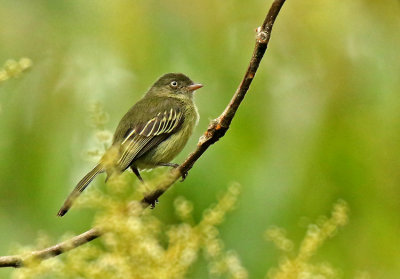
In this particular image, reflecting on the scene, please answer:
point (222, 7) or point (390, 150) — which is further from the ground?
point (222, 7)

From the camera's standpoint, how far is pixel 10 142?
396 centimetres

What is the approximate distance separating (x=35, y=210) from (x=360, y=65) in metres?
2.07

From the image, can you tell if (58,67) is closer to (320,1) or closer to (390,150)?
(320,1)

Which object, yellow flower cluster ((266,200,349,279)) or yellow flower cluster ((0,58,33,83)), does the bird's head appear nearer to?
yellow flower cluster ((266,200,349,279))

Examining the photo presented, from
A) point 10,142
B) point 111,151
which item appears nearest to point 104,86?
point 10,142

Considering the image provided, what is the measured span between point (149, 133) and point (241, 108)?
0.90 metres

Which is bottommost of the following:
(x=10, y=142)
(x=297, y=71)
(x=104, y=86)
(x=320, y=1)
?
(x=10, y=142)

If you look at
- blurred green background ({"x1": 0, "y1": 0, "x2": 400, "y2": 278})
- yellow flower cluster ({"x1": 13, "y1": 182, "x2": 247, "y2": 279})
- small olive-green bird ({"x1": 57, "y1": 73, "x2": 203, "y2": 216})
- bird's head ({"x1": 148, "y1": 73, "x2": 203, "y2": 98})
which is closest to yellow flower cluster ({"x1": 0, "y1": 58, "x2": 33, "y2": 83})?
yellow flower cluster ({"x1": 13, "y1": 182, "x2": 247, "y2": 279})

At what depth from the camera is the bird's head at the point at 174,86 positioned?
Result: 546 centimetres

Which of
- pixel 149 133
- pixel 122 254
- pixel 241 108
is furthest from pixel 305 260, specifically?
pixel 149 133

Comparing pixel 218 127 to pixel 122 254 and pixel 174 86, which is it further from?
pixel 174 86

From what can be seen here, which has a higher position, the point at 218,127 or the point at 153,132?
the point at 153,132

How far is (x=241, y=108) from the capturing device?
156 inches

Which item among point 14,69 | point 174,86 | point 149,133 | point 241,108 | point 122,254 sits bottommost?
point 122,254
